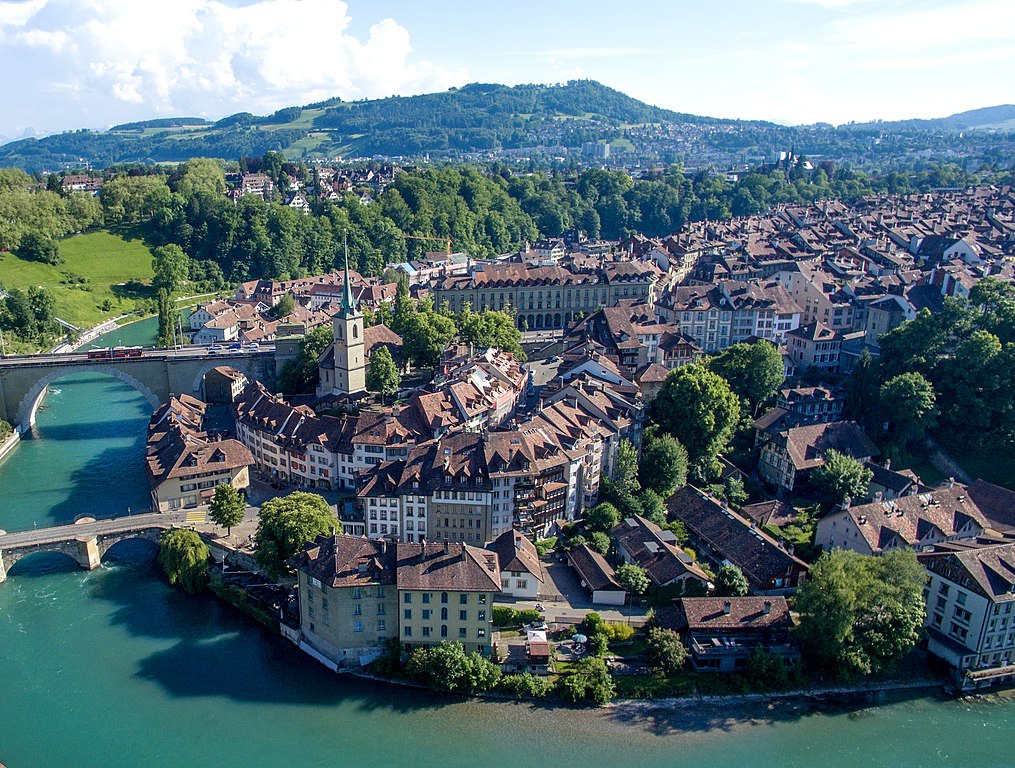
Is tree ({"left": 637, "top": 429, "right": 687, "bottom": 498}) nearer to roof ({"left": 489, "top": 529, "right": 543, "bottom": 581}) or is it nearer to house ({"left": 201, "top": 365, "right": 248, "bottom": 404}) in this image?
roof ({"left": 489, "top": 529, "right": 543, "bottom": 581})

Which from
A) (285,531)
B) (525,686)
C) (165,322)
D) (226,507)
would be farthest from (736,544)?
(165,322)

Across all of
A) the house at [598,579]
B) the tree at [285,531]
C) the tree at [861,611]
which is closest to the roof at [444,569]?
the house at [598,579]

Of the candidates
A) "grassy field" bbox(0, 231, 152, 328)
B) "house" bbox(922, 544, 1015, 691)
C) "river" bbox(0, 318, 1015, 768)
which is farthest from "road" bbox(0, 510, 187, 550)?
"grassy field" bbox(0, 231, 152, 328)

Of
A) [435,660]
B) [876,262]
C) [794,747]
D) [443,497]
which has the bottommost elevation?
[794,747]

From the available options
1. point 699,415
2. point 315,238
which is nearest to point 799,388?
point 699,415

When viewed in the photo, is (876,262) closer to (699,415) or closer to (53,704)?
(699,415)

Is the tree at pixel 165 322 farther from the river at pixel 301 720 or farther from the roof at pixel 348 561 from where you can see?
the roof at pixel 348 561
